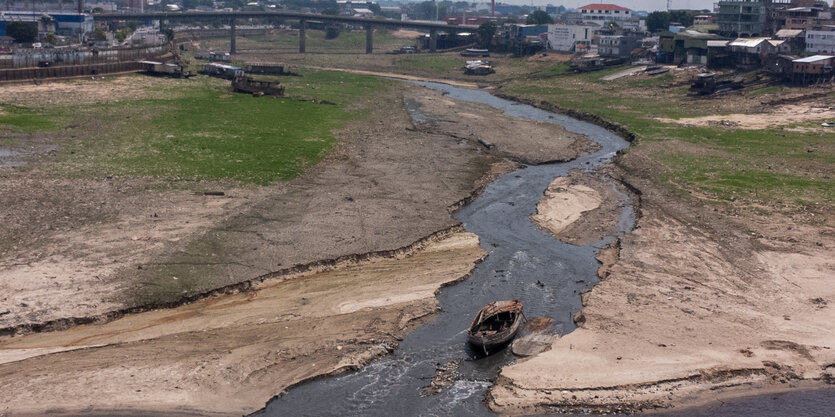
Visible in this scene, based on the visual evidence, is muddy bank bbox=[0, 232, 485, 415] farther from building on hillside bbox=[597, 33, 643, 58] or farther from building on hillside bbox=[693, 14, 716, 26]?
building on hillside bbox=[693, 14, 716, 26]

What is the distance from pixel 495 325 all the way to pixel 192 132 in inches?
1729

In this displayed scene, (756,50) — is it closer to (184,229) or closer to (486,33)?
(486,33)

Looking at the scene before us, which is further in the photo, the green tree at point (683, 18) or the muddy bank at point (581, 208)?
the green tree at point (683, 18)

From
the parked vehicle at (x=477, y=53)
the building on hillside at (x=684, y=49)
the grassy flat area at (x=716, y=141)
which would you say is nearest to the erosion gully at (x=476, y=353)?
the grassy flat area at (x=716, y=141)

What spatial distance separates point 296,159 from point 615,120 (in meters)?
42.0

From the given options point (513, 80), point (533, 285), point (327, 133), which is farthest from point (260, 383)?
point (513, 80)

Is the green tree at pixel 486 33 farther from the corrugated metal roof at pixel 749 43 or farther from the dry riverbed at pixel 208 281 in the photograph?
the dry riverbed at pixel 208 281

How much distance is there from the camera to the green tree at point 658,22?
188 metres

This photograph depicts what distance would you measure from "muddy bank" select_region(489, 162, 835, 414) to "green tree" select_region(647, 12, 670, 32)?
150396 millimetres

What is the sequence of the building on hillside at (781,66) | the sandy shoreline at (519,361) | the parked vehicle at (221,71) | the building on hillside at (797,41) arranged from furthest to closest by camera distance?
the parked vehicle at (221,71) < the building on hillside at (797,41) < the building on hillside at (781,66) < the sandy shoreline at (519,361)

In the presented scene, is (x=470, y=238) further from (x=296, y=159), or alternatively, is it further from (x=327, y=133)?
(x=327, y=133)

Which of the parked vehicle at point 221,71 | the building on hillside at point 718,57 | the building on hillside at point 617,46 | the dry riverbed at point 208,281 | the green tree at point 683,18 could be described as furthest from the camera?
the green tree at point 683,18

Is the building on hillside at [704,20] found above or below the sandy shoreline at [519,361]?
above

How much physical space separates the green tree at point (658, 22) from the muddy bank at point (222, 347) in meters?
166
